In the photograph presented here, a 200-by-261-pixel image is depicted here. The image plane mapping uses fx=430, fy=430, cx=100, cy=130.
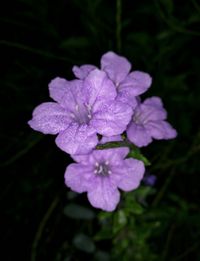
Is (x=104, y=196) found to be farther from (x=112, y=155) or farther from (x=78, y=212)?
(x=78, y=212)

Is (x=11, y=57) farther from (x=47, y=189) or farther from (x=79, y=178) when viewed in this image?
(x=79, y=178)

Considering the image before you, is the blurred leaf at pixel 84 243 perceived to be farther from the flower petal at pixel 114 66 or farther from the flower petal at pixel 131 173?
the flower petal at pixel 114 66

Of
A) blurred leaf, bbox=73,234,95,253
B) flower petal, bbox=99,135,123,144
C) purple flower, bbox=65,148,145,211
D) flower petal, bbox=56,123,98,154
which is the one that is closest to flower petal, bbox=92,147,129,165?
purple flower, bbox=65,148,145,211

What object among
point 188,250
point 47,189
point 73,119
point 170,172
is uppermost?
point 73,119

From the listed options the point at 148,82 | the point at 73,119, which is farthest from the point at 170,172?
the point at 73,119

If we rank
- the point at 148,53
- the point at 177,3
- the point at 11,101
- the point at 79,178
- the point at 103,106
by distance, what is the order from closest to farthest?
1. the point at 103,106
2. the point at 79,178
3. the point at 148,53
4. the point at 11,101
5. the point at 177,3

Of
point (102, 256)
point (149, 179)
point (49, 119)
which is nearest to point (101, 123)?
point (49, 119)

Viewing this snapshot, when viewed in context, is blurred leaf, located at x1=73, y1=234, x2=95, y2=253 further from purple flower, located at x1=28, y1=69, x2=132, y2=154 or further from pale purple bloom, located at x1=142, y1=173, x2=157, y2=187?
purple flower, located at x1=28, y1=69, x2=132, y2=154
